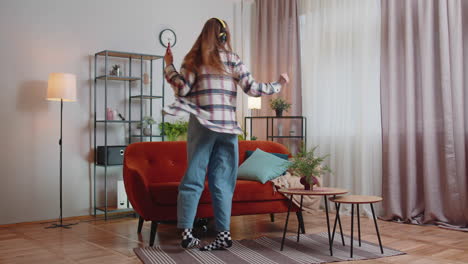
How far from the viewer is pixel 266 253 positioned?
9.62 ft

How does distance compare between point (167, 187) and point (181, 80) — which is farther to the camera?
point (167, 187)

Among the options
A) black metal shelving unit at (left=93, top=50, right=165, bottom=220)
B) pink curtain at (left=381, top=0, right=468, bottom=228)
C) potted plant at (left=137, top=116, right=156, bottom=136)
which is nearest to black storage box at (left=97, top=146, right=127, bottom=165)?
black metal shelving unit at (left=93, top=50, right=165, bottom=220)

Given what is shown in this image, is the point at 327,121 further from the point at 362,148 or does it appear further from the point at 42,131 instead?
the point at 42,131

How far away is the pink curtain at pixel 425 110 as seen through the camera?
149 inches

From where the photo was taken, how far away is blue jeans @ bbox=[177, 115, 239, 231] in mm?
2877

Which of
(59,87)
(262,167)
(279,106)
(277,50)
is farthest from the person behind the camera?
Result: (277,50)

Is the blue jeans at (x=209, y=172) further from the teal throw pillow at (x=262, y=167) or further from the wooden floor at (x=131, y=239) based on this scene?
the teal throw pillow at (x=262, y=167)

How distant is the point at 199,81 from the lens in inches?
113

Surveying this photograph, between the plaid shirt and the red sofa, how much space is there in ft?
2.26

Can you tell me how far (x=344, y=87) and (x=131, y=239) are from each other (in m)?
2.62

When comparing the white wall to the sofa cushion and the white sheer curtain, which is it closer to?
the sofa cushion

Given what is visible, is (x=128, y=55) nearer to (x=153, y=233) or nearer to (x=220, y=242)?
(x=153, y=233)

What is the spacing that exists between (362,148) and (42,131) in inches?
121

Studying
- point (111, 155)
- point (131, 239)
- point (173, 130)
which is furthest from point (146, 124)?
point (131, 239)
